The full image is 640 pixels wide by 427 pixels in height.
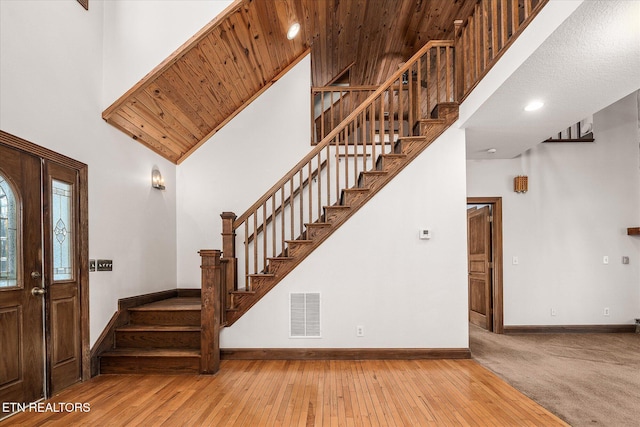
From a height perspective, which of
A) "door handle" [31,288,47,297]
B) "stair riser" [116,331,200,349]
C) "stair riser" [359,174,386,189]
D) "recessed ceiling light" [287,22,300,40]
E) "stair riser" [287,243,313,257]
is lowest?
"stair riser" [116,331,200,349]

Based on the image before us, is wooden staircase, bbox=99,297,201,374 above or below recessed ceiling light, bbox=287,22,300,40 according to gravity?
below

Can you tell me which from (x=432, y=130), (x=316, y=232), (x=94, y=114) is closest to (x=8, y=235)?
(x=94, y=114)

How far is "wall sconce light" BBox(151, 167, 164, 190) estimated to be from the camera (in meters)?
5.20

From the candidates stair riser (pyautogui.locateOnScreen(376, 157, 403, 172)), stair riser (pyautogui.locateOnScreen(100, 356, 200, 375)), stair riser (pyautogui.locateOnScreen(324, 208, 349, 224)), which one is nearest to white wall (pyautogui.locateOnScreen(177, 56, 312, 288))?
stair riser (pyautogui.locateOnScreen(324, 208, 349, 224))

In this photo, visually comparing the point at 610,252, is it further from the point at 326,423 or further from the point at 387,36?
the point at 326,423

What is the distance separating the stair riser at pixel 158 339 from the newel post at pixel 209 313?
30 centimetres

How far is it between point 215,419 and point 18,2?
133 inches

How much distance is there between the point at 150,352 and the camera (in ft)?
13.7

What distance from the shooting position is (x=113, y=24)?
414 cm

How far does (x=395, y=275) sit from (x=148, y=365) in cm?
271

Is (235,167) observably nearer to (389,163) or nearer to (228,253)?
(228,253)

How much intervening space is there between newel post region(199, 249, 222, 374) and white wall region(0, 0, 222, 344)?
3.23 feet

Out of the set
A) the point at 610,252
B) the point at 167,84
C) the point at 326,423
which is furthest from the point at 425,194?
the point at 610,252

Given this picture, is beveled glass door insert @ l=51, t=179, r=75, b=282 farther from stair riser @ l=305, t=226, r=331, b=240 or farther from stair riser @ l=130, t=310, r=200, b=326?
stair riser @ l=305, t=226, r=331, b=240
